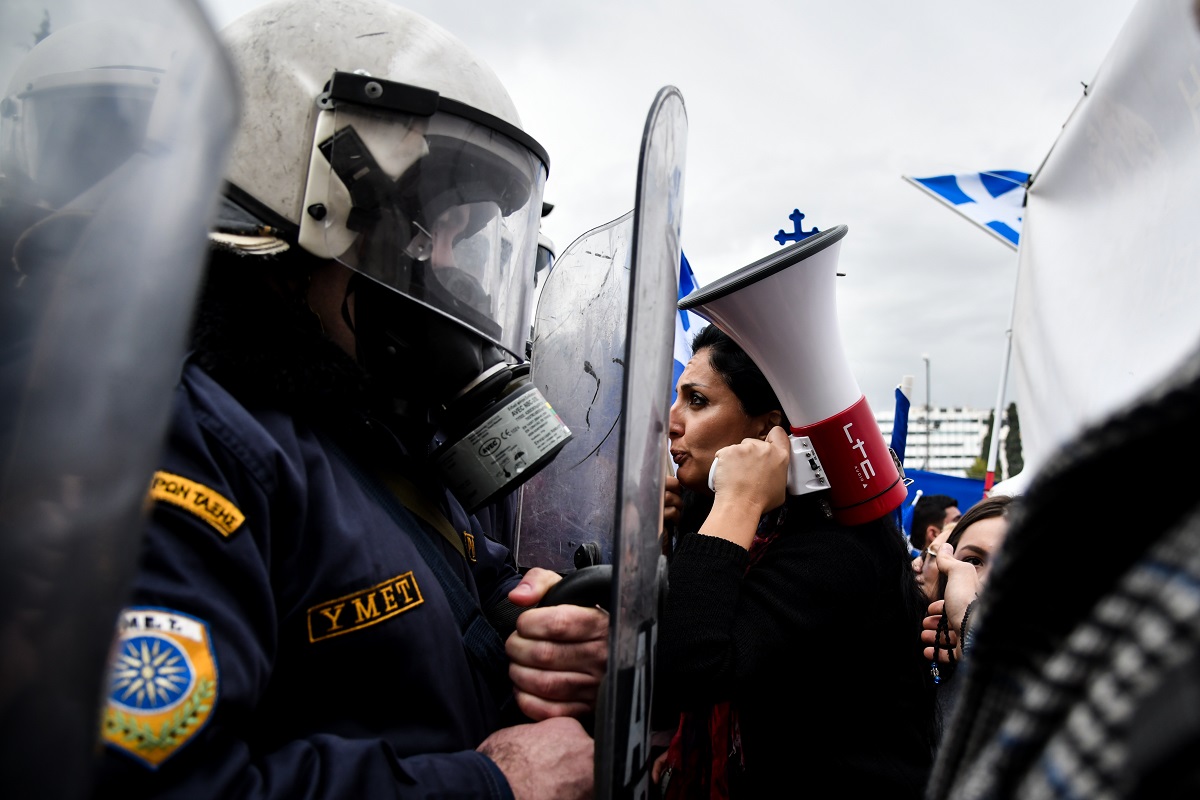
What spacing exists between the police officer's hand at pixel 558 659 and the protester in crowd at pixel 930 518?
5998 mm

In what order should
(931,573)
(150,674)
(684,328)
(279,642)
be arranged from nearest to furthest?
(150,674), (279,642), (931,573), (684,328)

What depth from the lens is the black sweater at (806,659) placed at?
1.96 metres

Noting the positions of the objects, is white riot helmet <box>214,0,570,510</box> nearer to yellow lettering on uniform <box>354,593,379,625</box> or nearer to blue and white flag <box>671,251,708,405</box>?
yellow lettering on uniform <box>354,593,379,625</box>

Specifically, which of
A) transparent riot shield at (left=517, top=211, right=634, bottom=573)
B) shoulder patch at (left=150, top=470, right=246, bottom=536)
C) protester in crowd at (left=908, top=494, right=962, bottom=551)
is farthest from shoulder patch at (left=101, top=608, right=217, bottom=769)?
protester in crowd at (left=908, top=494, right=962, bottom=551)

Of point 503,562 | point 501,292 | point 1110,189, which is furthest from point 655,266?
point 1110,189

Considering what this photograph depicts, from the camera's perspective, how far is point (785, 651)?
2035 mm

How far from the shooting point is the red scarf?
2.17 metres

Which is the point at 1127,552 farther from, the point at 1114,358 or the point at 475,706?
the point at 1114,358

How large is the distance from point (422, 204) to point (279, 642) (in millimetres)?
947

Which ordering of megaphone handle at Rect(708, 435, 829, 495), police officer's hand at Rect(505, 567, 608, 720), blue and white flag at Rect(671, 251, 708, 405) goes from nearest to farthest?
1. police officer's hand at Rect(505, 567, 608, 720)
2. megaphone handle at Rect(708, 435, 829, 495)
3. blue and white flag at Rect(671, 251, 708, 405)

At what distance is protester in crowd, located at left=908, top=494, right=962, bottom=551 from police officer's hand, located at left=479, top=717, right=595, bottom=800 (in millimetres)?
6098

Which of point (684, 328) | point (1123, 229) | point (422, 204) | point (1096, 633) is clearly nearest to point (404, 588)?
point (422, 204)

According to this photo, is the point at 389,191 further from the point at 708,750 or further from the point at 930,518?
the point at 930,518

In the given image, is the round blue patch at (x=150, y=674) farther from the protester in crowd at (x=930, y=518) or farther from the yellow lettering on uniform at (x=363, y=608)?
the protester in crowd at (x=930, y=518)
